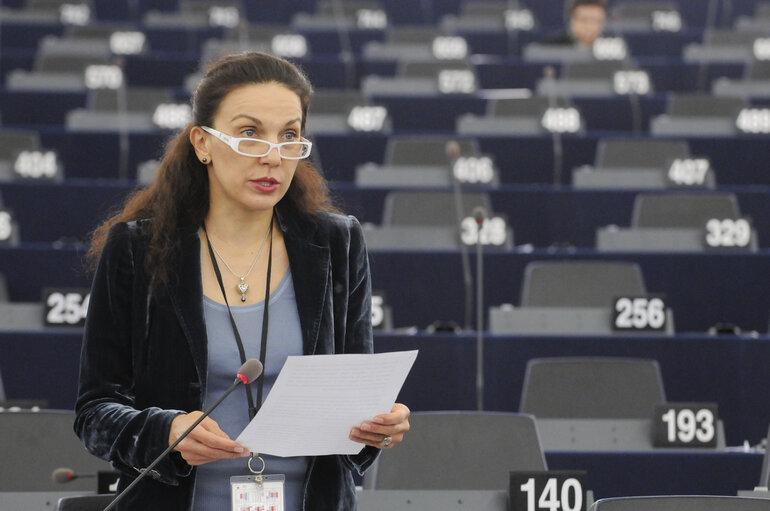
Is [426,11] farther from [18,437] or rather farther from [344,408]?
[344,408]

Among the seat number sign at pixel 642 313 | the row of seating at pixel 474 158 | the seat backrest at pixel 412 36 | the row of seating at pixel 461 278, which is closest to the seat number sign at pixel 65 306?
the row of seating at pixel 461 278

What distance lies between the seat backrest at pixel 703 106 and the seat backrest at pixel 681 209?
184 cm

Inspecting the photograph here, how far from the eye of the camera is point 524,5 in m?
10.5

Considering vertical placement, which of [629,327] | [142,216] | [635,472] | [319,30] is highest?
[319,30]

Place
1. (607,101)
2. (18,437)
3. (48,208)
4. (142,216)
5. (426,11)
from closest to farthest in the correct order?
(142,216), (18,437), (48,208), (607,101), (426,11)

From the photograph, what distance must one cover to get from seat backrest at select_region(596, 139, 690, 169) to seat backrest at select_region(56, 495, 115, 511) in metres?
4.82

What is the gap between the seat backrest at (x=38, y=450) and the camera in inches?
122

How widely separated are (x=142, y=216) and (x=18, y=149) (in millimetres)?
5095

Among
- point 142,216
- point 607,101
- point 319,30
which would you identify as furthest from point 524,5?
point 142,216

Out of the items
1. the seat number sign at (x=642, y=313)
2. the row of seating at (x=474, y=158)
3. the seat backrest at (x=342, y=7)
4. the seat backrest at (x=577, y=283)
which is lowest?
the seat number sign at (x=642, y=313)

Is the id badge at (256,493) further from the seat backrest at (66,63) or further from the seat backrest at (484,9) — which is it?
the seat backrest at (484,9)

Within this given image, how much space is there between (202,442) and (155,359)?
174 mm

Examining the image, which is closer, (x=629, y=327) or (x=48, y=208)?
(x=629, y=327)

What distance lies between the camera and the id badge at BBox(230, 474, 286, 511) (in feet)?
5.55
